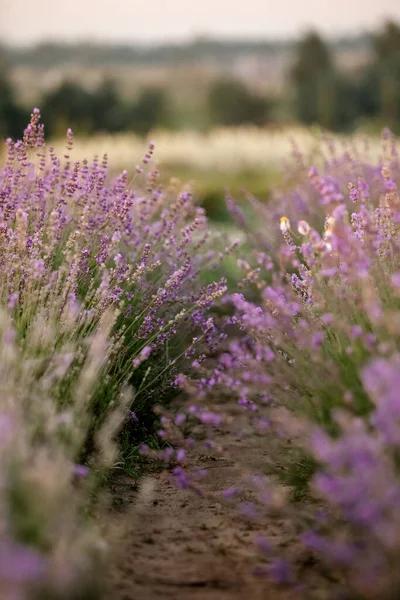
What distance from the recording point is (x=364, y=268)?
6.97 feet

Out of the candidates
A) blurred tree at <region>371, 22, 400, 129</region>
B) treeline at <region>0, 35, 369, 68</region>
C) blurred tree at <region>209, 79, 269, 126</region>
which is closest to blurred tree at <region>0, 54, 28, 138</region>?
blurred tree at <region>209, 79, 269, 126</region>

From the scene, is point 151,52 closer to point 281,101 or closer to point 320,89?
point 281,101

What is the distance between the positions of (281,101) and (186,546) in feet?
100

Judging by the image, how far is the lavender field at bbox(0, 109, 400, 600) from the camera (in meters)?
1.61

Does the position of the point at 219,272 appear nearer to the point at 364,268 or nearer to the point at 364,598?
the point at 364,268

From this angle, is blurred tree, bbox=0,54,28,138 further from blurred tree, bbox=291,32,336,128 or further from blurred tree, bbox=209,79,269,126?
blurred tree, bbox=291,32,336,128

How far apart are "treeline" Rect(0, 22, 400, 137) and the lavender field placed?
16.9m

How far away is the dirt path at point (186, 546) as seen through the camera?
1982 mm

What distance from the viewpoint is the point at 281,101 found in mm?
31234

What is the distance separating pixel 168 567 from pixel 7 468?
0.75m

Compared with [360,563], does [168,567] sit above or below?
below

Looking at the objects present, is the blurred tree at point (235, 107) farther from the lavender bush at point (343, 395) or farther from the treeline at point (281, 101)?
the lavender bush at point (343, 395)

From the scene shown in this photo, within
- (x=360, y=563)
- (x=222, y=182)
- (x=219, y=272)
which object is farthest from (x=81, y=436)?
(x=222, y=182)

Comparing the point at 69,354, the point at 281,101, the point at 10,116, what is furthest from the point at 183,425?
the point at 281,101
